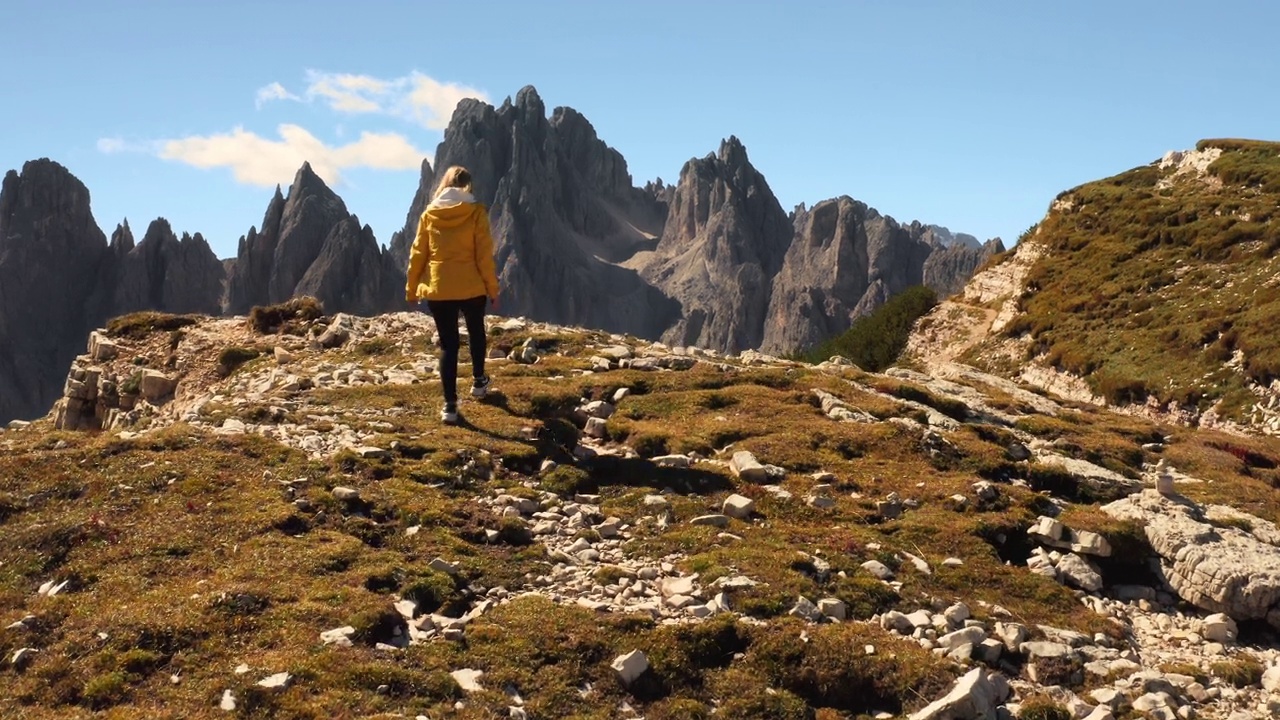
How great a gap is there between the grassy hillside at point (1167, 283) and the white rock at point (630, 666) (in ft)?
127

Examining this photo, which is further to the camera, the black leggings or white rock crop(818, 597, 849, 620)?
the black leggings

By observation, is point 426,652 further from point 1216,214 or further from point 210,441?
point 1216,214

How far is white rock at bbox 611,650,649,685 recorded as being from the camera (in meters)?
11.0

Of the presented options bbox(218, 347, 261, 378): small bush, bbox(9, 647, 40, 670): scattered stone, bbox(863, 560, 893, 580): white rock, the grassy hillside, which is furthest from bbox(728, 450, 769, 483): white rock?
the grassy hillside

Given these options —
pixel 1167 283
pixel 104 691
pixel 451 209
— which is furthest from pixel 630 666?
pixel 1167 283

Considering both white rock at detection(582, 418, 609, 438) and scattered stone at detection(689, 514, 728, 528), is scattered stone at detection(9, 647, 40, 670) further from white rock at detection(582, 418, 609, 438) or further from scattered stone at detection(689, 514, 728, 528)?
white rock at detection(582, 418, 609, 438)

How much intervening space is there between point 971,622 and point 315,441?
1201 centimetres

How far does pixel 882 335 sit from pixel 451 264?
59.0 meters

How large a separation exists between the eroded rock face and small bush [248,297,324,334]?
83.2 ft

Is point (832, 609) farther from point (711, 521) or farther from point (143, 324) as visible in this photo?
point (143, 324)

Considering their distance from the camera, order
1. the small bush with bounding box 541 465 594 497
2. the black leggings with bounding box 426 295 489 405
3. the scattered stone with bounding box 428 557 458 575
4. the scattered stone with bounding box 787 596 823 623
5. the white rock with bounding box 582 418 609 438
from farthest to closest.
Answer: the white rock with bounding box 582 418 609 438 < the black leggings with bounding box 426 295 489 405 < the small bush with bounding box 541 465 594 497 < the scattered stone with bounding box 428 557 458 575 < the scattered stone with bounding box 787 596 823 623

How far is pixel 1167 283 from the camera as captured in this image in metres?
54.5

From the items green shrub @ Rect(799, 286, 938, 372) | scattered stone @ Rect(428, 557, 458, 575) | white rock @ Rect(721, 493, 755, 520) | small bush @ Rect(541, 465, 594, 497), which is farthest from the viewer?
green shrub @ Rect(799, 286, 938, 372)

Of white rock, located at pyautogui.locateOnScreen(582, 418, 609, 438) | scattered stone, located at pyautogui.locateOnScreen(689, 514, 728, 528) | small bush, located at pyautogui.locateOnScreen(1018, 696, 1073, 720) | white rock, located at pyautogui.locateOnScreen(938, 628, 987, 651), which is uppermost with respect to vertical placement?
white rock, located at pyautogui.locateOnScreen(582, 418, 609, 438)
